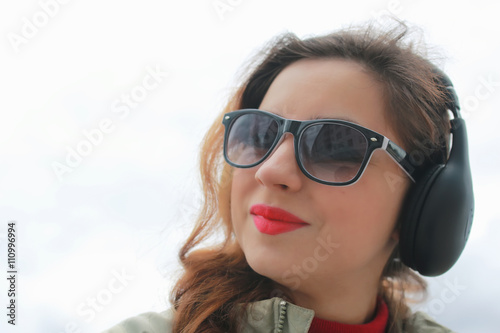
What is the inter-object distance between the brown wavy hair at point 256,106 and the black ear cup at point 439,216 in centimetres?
11

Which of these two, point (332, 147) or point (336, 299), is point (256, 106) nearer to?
point (332, 147)

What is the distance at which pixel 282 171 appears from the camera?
142 centimetres

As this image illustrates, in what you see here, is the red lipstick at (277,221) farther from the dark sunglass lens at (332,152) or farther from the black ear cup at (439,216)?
the black ear cup at (439,216)

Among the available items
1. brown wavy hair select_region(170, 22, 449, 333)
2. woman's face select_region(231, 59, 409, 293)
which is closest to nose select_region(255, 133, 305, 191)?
woman's face select_region(231, 59, 409, 293)

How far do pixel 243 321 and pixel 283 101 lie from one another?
2.52ft

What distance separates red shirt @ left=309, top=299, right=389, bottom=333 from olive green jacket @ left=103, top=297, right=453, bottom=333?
14 centimetres

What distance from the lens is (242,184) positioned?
1.58 m

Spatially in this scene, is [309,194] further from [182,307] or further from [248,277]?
[182,307]

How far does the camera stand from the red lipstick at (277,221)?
1431 millimetres

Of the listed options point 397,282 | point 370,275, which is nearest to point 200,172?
point 370,275

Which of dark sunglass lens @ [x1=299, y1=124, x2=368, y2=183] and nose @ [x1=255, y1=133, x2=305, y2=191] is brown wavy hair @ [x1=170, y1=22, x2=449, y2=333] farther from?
nose @ [x1=255, y1=133, x2=305, y2=191]

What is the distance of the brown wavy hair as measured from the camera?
1.59 meters

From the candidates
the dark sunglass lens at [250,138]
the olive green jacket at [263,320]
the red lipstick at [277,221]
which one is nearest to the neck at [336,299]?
the olive green jacket at [263,320]

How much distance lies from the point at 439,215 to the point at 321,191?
0.42 meters
